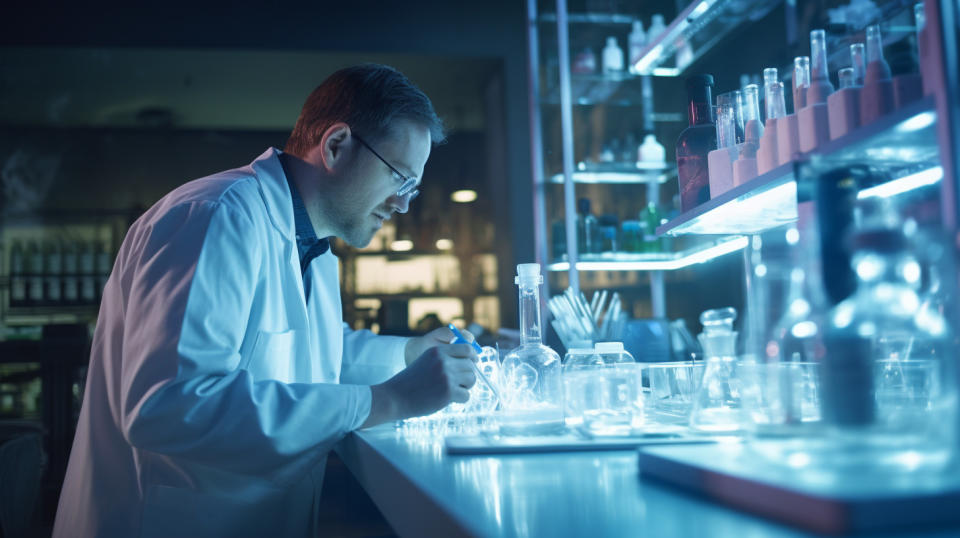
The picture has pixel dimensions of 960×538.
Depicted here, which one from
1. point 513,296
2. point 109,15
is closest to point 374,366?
point 513,296

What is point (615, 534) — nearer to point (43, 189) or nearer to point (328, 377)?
point (328, 377)

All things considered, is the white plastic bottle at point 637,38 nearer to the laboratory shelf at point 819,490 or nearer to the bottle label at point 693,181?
the bottle label at point 693,181

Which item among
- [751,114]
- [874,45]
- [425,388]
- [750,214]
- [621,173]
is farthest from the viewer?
[621,173]

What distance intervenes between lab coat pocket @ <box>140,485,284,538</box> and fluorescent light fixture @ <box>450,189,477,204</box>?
499 centimetres

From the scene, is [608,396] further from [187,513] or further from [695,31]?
[695,31]

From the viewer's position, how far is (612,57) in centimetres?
398

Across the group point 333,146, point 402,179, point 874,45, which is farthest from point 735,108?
point 333,146

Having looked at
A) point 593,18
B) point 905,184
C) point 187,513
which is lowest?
point 187,513

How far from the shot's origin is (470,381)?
4.09 ft

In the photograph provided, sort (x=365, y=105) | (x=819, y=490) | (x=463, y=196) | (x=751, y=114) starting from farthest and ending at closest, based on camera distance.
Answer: (x=463, y=196) < (x=365, y=105) < (x=751, y=114) < (x=819, y=490)

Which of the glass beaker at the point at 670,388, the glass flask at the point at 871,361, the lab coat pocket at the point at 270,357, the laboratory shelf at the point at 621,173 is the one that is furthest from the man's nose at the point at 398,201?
the laboratory shelf at the point at 621,173

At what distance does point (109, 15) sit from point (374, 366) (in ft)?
11.5

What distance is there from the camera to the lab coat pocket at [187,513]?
1.25 metres

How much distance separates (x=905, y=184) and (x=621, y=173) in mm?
2796
